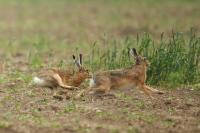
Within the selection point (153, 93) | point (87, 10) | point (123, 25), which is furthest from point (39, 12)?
point (153, 93)

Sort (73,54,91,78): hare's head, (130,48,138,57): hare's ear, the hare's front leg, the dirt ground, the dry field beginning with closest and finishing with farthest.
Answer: the dirt ground, the dry field, the hare's front leg, (130,48,138,57): hare's ear, (73,54,91,78): hare's head

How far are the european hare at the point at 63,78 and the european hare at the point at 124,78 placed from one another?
0.80m

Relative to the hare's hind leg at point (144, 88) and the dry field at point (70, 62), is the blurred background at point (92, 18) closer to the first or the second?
the dry field at point (70, 62)

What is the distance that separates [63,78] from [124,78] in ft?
4.23

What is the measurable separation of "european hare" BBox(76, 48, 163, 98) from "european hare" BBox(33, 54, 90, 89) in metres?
0.80

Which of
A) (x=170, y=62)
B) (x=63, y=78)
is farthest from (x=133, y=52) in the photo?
(x=63, y=78)

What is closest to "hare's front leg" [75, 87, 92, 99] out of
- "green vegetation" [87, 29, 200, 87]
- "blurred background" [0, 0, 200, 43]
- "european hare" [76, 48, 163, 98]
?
"european hare" [76, 48, 163, 98]

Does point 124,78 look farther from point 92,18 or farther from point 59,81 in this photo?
point 92,18

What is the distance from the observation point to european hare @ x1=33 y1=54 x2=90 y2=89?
10.4 m

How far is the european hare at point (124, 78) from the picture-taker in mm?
9430

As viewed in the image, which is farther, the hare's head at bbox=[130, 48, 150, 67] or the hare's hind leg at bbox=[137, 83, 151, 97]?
the hare's head at bbox=[130, 48, 150, 67]

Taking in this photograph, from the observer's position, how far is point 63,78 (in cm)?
1052

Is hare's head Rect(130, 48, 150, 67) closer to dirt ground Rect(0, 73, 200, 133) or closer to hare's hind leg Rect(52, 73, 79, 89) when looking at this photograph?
dirt ground Rect(0, 73, 200, 133)

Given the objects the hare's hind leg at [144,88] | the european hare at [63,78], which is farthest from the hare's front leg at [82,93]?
the european hare at [63,78]
